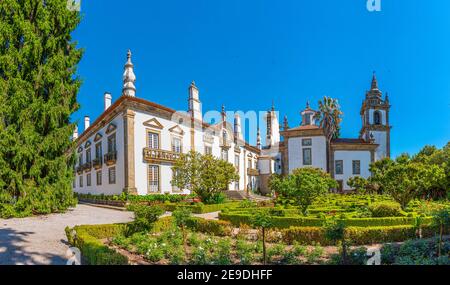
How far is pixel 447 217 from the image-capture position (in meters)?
7.32

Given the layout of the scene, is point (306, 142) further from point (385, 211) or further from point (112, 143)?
point (385, 211)

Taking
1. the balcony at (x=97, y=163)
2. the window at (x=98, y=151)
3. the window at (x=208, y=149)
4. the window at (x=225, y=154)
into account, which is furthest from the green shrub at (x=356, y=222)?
the window at (x=225, y=154)

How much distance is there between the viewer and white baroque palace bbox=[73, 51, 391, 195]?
78.6 ft

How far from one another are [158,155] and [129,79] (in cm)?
711

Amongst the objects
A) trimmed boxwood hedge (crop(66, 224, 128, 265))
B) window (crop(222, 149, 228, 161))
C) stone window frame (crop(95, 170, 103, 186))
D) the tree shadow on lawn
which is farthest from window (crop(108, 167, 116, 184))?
the tree shadow on lawn

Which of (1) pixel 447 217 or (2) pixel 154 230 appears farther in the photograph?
(2) pixel 154 230

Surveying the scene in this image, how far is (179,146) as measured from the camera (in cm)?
2784

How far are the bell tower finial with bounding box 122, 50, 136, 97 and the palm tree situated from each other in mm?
24499

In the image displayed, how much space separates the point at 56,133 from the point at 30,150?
5.43 ft

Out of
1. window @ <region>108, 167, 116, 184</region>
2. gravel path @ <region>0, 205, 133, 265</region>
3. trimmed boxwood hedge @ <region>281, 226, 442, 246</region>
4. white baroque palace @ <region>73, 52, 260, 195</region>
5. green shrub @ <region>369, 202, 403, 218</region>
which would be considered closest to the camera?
gravel path @ <region>0, 205, 133, 265</region>

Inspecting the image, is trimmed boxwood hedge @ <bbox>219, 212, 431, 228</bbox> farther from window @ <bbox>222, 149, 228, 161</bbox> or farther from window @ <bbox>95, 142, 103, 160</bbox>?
window @ <bbox>222, 149, 228, 161</bbox>

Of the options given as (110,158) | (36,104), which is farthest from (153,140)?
(36,104)
